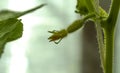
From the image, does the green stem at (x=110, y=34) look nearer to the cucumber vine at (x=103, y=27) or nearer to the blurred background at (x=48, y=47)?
the cucumber vine at (x=103, y=27)

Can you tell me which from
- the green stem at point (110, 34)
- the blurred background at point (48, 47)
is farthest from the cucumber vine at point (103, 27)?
the blurred background at point (48, 47)

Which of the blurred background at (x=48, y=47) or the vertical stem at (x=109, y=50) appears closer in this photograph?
the vertical stem at (x=109, y=50)

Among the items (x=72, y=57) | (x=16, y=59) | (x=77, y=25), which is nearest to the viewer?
(x=77, y=25)

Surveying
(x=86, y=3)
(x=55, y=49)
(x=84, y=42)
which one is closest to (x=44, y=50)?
(x=55, y=49)

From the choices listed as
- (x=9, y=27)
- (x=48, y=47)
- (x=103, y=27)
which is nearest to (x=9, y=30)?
(x=9, y=27)

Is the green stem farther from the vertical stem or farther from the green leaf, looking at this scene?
the green leaf

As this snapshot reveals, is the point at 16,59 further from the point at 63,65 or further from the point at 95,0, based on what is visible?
the point at 95,0

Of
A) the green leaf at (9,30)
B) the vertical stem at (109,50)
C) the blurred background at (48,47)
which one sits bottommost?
the blurred background at (48,47)
